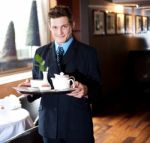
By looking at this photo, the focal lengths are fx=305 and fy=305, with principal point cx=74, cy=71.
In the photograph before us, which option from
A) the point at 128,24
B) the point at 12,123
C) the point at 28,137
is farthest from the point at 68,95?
the point at 128,24

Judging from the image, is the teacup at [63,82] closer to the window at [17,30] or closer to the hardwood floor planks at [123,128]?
the window at [17,30]

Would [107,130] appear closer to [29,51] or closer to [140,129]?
[140,129]

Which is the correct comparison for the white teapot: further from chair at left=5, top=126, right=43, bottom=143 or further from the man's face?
chair at left=5, top=126, right=43, bottom=143

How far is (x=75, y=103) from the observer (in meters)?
1.59

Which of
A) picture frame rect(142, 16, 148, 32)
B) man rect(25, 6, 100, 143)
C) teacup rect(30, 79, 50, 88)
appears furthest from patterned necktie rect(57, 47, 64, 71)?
picture frame rect(142, 16, 148, 32)

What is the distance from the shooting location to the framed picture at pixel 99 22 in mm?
5492

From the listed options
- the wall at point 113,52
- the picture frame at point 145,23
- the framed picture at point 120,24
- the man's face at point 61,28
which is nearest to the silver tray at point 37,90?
the man's face at point 61,28

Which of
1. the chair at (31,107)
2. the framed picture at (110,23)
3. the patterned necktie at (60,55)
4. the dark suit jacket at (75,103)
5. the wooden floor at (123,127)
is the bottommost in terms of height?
the wooden floor at (123,127)

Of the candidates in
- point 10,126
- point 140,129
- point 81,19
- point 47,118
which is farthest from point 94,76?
point 81,19

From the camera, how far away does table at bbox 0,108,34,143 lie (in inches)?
86.2

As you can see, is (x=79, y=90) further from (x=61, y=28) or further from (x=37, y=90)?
(x=61, y=28)

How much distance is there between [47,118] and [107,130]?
2851 mm

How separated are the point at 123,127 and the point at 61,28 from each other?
126 inches

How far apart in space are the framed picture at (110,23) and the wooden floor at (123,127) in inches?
66.7
